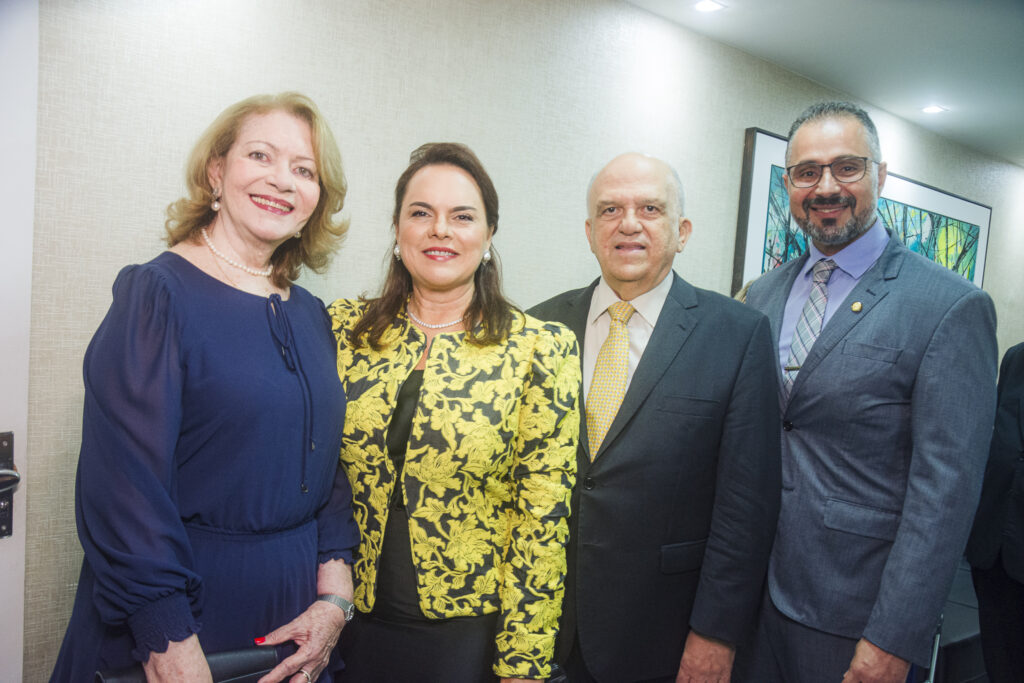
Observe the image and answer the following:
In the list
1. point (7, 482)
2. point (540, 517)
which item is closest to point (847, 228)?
point (540, 517)

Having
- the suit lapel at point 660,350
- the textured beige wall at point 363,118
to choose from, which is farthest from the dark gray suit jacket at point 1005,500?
the suit lapel at point 660,350

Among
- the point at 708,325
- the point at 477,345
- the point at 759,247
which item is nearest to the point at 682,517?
the point at 708,325

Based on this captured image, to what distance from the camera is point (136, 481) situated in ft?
3.60

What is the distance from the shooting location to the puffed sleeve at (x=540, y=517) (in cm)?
139

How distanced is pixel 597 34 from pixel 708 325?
1550 mm

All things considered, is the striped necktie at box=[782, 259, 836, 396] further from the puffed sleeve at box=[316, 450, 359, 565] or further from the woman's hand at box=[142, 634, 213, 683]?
the woman's hand at box=[142, 634, 213, 683]

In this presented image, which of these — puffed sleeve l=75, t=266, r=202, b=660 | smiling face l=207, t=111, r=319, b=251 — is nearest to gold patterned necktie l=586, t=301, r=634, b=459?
smiling face l=207, t=111, r=319, b=251

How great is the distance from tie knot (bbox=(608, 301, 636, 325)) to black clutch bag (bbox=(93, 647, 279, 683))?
107 cm

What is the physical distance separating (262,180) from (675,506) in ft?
3.82

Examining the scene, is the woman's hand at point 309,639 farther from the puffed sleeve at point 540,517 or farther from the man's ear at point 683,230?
the man's ear at point 683,230

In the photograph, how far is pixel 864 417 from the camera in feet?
5.23

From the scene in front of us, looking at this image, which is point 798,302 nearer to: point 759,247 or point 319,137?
point 319,137

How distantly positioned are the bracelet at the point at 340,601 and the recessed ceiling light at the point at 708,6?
2.55 meters

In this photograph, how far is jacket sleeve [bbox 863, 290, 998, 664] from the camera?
4.89 ft
